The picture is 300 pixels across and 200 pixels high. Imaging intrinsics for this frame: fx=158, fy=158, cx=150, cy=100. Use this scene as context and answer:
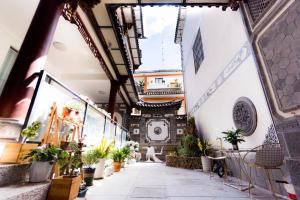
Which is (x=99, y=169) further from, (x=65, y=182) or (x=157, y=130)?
(x=157, y=130)

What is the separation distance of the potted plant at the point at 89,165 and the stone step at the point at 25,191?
1.22 m

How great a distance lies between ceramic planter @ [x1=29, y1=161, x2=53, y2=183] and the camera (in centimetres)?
165

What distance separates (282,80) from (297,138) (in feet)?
2.68

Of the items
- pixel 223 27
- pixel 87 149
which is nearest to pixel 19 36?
pixel 87 149

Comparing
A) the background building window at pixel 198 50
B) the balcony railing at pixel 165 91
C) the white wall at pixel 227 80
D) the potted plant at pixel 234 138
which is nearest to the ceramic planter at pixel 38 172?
the potted plant at pixel 234 138

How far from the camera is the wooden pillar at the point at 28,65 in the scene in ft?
6.88

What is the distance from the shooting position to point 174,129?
11609 mm

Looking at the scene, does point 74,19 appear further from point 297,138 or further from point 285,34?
point 297,138

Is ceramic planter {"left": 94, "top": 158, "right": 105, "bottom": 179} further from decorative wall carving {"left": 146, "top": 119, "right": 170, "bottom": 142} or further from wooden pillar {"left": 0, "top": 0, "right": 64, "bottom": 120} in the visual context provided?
decorative wall carving {"left": 146, "top": 119, "right": 170, "bottom": 142}

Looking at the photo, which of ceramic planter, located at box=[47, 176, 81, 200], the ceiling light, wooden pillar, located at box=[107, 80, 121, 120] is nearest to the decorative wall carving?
wooden pillar, located at box=[107, 80, 121, 120]

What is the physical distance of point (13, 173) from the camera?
1.56 meters

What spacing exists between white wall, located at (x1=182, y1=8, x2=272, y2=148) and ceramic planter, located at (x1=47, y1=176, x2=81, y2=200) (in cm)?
312

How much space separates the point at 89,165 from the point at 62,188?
139 centimetres

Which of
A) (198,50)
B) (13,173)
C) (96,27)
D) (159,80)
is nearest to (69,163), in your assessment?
(13,173)
